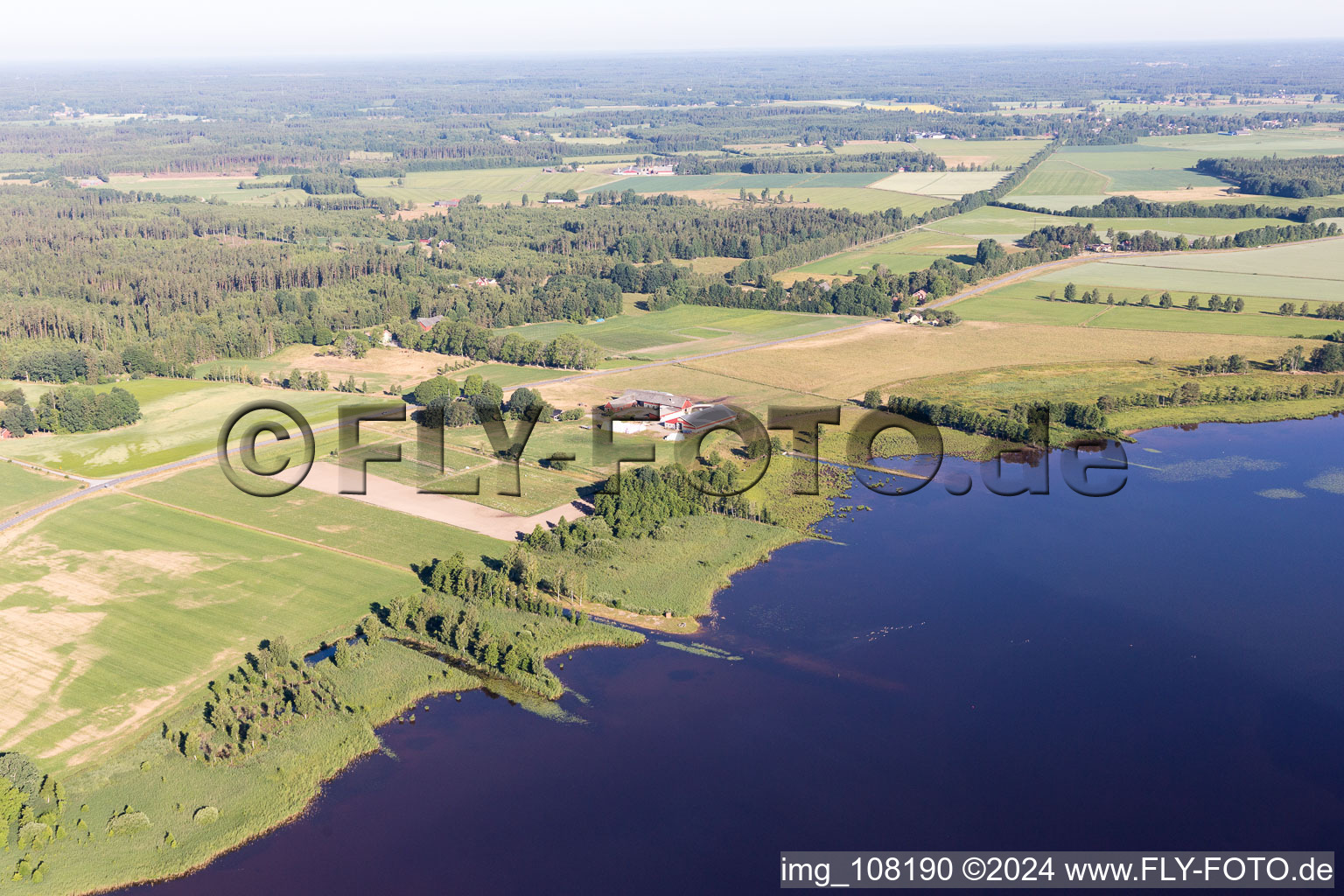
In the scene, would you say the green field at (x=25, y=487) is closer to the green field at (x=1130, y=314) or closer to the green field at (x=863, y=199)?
the green field at (x=1130, y=314)

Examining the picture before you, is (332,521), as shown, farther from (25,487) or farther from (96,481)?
(25,487)

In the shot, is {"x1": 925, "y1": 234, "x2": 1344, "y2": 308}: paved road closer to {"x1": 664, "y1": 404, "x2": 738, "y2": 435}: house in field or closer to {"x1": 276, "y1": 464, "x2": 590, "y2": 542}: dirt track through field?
{"x1": 664, "y1": 404, "x2": 738, "y2": 435}: house in field

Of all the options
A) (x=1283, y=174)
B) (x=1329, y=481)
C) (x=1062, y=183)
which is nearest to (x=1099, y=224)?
(x=1062, y=183)

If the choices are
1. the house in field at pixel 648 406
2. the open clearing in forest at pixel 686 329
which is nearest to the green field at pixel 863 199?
the open clearing in forest at pixel 686 329

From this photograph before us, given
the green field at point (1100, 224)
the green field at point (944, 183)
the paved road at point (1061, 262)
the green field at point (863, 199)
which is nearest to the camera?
the paved road at point (1061, 262)

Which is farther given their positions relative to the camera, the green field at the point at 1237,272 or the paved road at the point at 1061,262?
the paved road at the point at 1061,262

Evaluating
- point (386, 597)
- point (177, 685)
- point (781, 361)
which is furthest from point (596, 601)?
point (781, 361)

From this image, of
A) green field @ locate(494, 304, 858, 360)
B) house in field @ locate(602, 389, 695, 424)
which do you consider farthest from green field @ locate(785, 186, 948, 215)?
house in field @ locate(602, 389, 695, 424)
